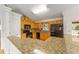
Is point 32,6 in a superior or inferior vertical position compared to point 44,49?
superior

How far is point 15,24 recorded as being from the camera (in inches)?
69.9

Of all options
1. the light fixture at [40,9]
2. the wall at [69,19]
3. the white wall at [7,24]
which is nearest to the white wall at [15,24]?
A: the white wall at [7,24]

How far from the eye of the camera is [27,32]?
5.86 ft

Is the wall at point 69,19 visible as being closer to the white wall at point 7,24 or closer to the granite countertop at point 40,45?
the granite countertop at point 40,45

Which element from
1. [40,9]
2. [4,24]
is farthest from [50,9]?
[4,24]

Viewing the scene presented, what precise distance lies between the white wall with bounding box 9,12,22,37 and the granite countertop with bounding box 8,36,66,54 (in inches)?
2.3

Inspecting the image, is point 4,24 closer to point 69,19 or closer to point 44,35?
point 44,35

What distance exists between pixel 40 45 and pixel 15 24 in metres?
0.38

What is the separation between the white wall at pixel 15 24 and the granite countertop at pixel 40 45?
6 cm

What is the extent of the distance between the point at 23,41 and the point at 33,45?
12 centimetres

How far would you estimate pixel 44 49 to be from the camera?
1.77 meters
